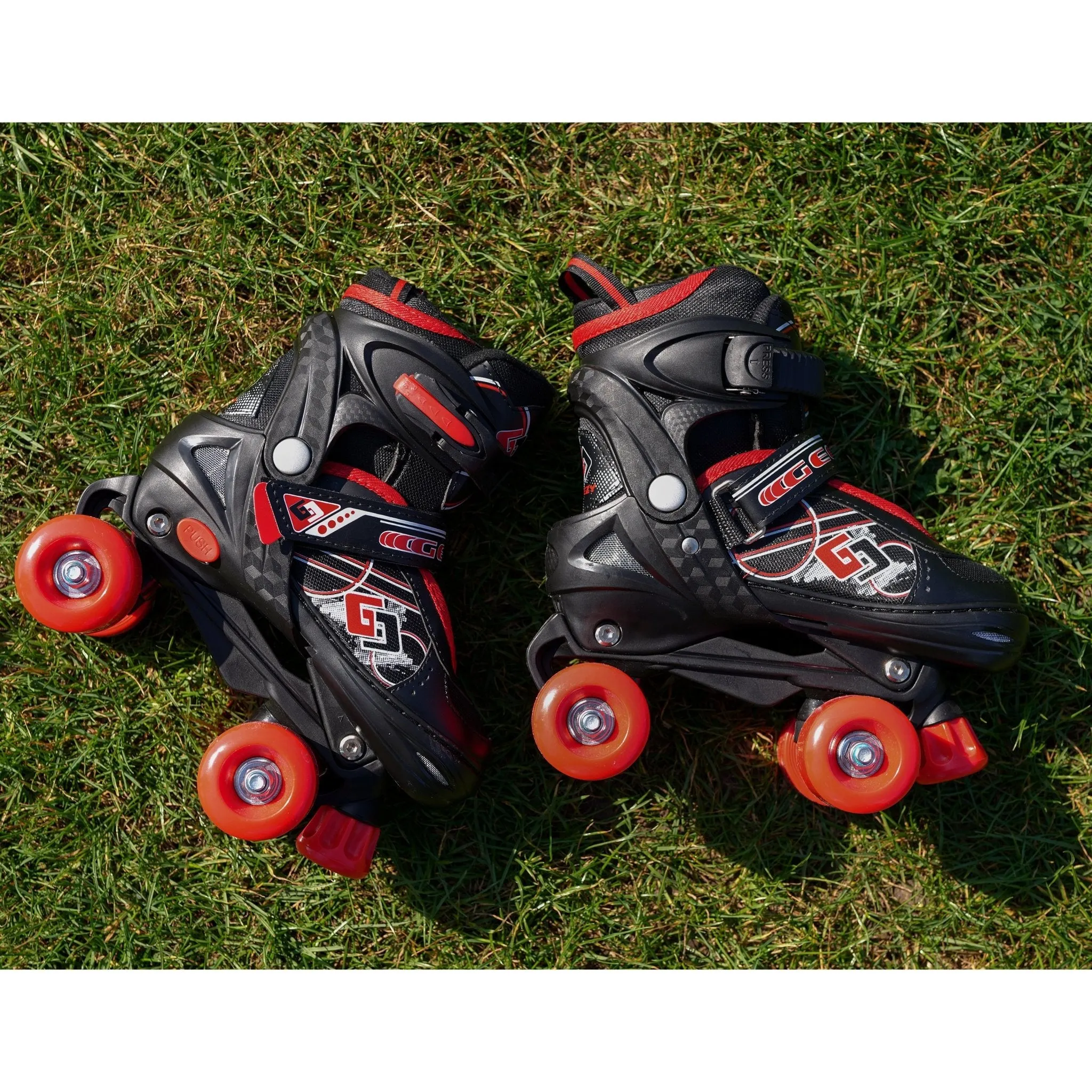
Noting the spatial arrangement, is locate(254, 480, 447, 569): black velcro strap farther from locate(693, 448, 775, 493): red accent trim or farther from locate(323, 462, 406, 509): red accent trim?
locate(693, 448, 775, 493): red accent trim

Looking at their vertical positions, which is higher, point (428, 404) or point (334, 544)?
point (428, 404)

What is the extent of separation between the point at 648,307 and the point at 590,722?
3.67ft

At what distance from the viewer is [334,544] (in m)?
2.50

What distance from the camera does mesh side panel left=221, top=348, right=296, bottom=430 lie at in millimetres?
2562

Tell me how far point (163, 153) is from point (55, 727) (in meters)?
1.83

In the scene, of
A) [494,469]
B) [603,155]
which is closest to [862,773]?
[494,469]

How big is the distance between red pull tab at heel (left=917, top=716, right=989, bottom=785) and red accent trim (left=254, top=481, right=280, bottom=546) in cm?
183

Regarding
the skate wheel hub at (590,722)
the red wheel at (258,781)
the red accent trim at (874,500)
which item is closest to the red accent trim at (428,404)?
the skate wheel hub at (590,722)

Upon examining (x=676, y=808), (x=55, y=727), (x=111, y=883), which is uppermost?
(x=55, y=727)

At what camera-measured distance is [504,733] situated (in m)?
2.79

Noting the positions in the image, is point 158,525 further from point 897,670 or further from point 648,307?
point 897,670

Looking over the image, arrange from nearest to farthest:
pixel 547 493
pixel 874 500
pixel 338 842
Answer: pixel 338 842 < pixel 874 500 < pixel 547 493

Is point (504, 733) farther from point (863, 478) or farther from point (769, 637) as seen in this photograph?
point (863, 478)

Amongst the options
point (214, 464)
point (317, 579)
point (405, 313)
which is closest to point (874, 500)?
point (405, 313)
